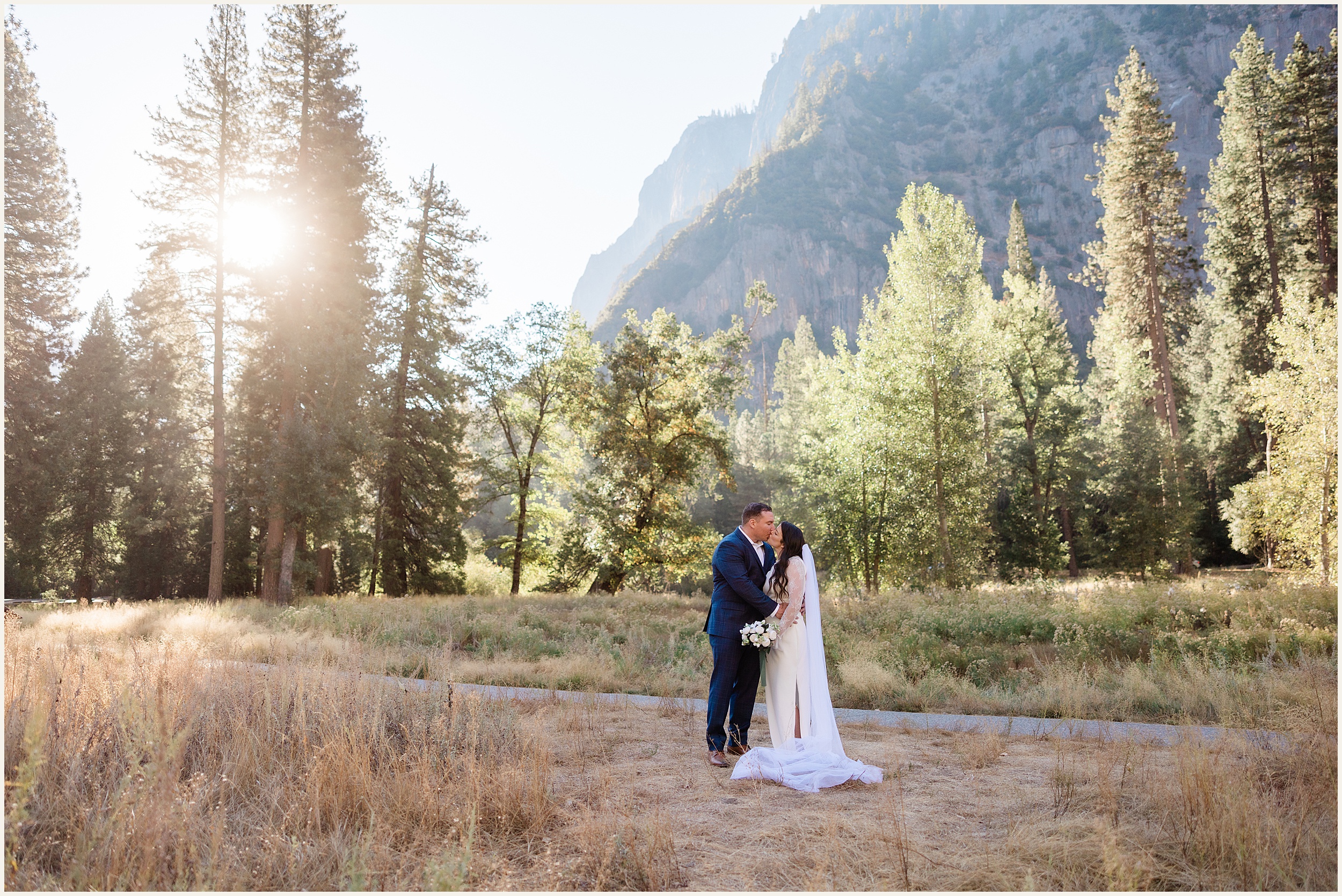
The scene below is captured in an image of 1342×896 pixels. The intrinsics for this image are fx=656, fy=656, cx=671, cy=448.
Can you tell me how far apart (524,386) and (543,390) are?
837 mm

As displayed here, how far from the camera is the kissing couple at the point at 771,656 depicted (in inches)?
221

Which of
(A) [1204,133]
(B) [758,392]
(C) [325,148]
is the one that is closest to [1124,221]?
(C) [325,148]

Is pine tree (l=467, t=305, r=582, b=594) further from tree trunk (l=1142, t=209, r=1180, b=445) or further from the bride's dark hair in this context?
tree trunk (l=1142, t=209, r=1180, b=445)

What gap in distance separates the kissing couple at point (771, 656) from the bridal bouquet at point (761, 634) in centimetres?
6

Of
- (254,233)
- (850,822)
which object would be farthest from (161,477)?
(850,822)

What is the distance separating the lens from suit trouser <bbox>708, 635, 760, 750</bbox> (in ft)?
19.9

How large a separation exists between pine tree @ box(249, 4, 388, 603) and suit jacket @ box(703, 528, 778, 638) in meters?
16.3

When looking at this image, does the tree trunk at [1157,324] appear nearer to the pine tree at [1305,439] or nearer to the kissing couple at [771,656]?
the pine tree at [1305,439]

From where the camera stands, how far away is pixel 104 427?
83.8ft

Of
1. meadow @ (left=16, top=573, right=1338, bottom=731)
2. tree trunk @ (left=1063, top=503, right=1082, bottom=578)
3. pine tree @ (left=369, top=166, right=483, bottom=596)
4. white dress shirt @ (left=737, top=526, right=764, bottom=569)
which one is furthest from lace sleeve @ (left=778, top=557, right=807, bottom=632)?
tree trunk @ (left=1063, top=503, right=1082, bottom=578)

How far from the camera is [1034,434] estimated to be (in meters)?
30.4

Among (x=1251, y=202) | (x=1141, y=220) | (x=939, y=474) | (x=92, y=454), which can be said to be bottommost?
(x=939, y=474)

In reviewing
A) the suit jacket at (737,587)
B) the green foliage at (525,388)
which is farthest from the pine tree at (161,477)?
the suit jacket at (737,587)

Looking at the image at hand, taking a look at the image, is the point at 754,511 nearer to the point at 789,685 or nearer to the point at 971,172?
the point at 789,685
